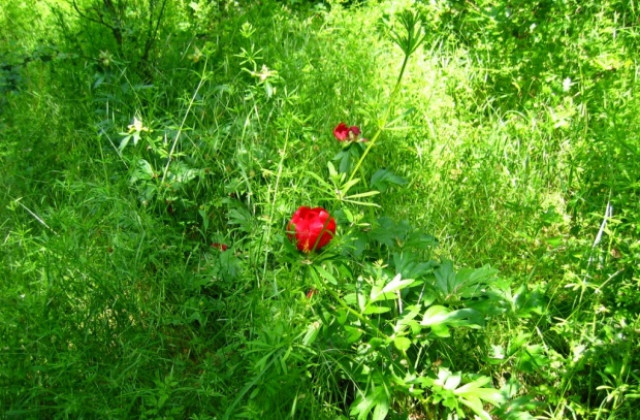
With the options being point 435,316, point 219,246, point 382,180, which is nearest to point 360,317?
point 435,316

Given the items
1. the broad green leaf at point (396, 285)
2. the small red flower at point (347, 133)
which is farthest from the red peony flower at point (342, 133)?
the broad green leaf at point (396, 285)

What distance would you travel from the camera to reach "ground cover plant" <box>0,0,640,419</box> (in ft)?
5.38

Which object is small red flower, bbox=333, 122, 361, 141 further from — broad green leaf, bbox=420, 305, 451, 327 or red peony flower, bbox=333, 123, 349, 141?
broad green leaf, bbox=420, 305, 451, 327

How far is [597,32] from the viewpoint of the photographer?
9.17ft

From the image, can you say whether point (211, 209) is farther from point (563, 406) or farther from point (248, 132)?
point (563, 406)

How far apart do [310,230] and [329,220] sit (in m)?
0.07

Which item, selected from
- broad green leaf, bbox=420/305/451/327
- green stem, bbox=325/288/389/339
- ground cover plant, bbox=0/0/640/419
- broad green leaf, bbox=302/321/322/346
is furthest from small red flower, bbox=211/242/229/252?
broad green leaf, bbox=420/305/451/327

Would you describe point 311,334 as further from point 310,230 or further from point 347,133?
point 347,133

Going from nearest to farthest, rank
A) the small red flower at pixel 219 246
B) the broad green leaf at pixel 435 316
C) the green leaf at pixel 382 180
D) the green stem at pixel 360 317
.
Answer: the green stem at pixel 360 317 → the broad green leaf at pixel 435 316 → the green leaf at pixel 382 180 → the small red flower at pixel 219 246

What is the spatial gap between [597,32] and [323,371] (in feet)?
6.92

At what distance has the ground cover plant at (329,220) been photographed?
1.64m

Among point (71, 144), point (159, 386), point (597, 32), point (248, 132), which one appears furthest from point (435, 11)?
point (159, 386)

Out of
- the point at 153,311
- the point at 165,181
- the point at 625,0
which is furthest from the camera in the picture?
the point at 625,0

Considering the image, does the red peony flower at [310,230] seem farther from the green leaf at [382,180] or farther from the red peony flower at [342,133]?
the red peony flower at [342,133]
